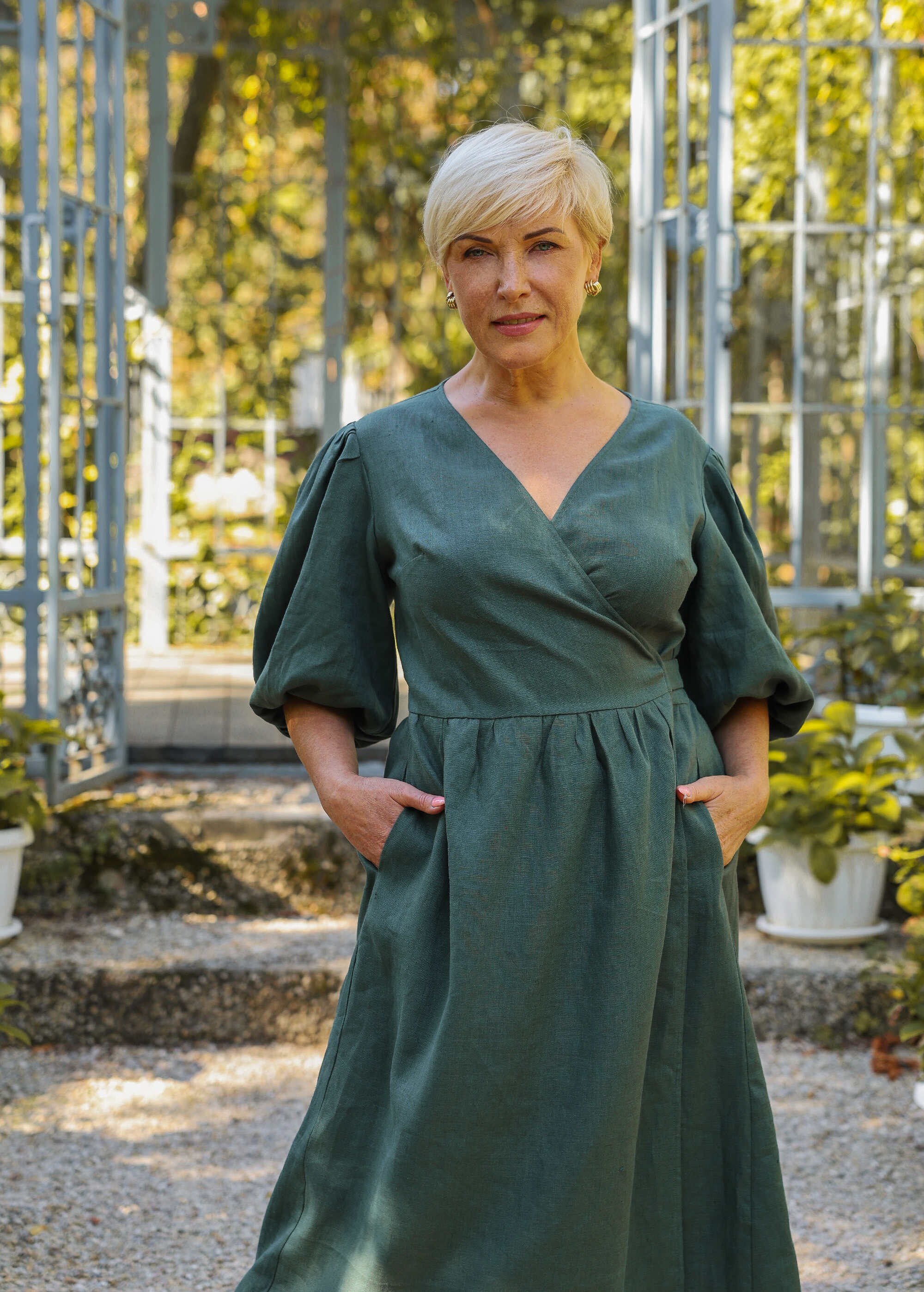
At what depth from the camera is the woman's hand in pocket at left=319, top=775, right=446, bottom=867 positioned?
1679mm

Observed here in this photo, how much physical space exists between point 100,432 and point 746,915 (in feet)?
7.60

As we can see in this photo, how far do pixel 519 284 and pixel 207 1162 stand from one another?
1.94 metres

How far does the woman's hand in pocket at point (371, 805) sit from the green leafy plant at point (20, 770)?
1.87 metres

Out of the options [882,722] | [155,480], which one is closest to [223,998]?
[882,722]

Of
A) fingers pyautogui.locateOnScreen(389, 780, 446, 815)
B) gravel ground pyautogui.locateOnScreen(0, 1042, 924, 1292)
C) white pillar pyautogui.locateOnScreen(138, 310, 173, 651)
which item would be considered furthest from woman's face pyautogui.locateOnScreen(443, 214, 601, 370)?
white pillar pyautogui.locateOnScreen(138, 310, 173, 651)

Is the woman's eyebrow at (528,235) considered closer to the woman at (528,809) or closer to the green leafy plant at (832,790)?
the woman at (528,809)

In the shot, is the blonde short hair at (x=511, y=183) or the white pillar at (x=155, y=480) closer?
the blonde short hair at (x=511, y=183)

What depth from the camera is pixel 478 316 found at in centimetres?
161

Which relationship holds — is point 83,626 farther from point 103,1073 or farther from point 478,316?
point 478,316

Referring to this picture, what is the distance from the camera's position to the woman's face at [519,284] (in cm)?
157

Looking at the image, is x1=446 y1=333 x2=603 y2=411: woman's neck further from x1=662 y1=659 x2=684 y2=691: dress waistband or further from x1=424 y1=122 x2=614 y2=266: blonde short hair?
x1=662 y1=659 x2=684 y2=691: dress waistband

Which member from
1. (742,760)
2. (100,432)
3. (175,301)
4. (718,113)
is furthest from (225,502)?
(742,760)

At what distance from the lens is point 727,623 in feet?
5.84

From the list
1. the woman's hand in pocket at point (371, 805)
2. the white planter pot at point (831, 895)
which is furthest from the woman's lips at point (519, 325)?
the white planter pot at point (831, 895)
